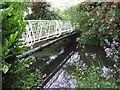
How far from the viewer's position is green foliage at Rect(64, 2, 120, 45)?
2104mm

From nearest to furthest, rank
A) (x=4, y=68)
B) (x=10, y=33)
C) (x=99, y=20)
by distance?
1. (x=4, y=68)
2. (x=10, y=33)
3. (x=99, y=20)

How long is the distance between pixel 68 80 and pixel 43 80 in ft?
1.12

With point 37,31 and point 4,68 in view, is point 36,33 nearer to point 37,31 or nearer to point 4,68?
point 37,31

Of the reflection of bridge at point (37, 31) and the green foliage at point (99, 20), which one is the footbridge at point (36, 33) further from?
the green foliage at point (99, 20)

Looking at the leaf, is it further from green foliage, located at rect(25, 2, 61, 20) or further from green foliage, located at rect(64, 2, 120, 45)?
green foliage, located at rect(25, 2, 61, 20)

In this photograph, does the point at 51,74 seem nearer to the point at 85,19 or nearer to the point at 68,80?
the point at 68,80

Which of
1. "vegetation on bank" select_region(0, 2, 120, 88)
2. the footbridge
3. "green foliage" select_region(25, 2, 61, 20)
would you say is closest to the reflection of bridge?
the footbridge

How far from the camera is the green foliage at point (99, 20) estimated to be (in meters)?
2.10

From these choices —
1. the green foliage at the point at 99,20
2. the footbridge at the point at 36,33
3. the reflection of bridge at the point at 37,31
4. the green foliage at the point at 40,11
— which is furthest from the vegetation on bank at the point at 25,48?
the green foliage at the point at 40,11

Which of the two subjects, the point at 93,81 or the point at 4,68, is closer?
the point at 4,68

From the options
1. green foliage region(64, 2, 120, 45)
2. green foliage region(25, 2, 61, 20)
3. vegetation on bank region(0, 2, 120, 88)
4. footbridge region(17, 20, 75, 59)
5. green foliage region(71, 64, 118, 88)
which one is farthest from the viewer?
green foliage region(25, 2, 61, 20)

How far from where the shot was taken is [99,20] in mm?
2789

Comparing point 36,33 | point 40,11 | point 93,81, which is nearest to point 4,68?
point 93,81

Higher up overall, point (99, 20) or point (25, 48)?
point (99, 20)
